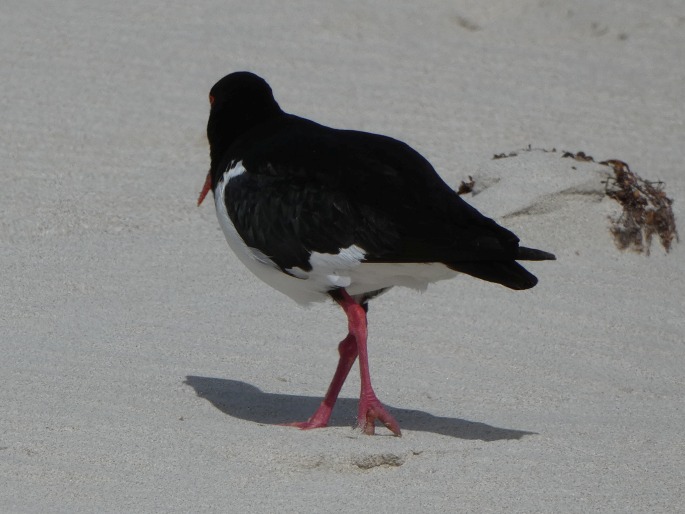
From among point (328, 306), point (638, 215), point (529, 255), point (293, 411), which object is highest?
point (638, 215)

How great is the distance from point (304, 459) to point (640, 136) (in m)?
6.55

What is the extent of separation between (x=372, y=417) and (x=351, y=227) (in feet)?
2.68

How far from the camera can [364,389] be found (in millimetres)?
5051

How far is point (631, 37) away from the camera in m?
12.0

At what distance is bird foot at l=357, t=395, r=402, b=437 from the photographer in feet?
16.4

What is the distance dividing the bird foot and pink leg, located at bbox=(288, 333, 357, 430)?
172 millimetres

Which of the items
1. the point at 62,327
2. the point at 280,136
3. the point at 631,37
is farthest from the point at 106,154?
the point at 631,37

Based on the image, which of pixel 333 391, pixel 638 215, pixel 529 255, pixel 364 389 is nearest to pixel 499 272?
pixel 529 255

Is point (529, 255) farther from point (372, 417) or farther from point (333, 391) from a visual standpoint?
point (333, 391)

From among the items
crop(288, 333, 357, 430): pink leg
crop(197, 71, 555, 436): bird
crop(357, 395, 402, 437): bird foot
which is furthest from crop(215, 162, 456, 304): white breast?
crop(357, 395, 402, 437): bird foot

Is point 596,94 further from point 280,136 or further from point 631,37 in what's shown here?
point 280,136

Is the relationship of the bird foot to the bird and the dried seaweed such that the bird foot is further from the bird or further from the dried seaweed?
the dried seaweed

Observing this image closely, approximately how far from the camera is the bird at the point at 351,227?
4.70 metres

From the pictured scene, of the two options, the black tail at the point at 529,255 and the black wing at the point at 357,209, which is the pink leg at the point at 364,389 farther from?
the black tail at the point at 529,255
